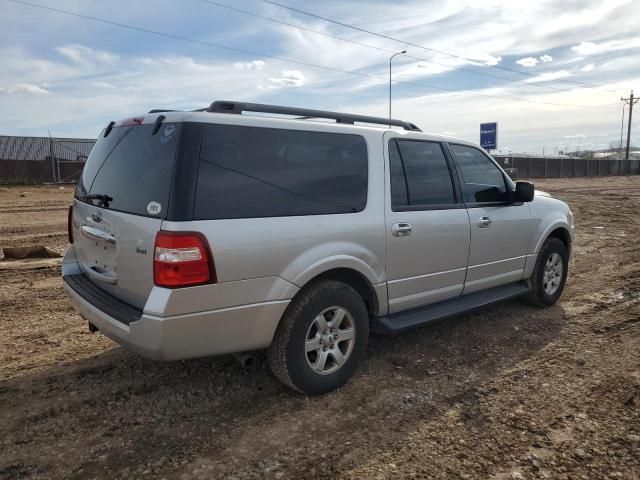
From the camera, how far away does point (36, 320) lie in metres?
5.06

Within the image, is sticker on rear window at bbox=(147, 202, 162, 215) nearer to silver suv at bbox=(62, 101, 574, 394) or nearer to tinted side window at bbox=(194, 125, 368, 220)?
silver suv at bbox=(62, 101, 574, 394)

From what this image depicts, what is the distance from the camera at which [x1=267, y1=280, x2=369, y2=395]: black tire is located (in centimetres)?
330

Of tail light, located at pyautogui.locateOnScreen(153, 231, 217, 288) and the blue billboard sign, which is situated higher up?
the blue billboard sign

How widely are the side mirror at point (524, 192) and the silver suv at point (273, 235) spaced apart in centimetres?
61

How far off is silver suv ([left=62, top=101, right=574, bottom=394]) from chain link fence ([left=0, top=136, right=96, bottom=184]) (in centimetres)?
2411

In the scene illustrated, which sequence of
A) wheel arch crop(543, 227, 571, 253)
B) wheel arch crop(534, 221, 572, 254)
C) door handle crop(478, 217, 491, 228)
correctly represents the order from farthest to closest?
wheel arch crop(543, 227, 571, 253)
wheel arch crop(534, 221, 572, 254)
door handle crop(478, 217, 491, 228)

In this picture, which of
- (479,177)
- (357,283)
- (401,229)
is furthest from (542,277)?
(357,283)

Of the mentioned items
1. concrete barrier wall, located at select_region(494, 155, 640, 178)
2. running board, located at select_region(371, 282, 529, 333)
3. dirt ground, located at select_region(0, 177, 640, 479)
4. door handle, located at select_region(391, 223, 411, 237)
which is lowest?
dirt ground, located at select_region(0, 177, 640, 479)

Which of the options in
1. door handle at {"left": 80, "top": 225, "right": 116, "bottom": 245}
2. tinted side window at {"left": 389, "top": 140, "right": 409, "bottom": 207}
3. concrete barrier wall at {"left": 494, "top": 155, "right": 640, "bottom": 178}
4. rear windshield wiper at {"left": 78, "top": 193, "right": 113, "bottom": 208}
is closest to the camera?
door handle at {"left": 80, "top": 225, "right": 116, "bottom": 245}

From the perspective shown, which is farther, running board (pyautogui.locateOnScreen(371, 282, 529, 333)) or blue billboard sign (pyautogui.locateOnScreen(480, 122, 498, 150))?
blue billboard sign (pyautogui.locateOnScreen(480, 122, 498, 150))

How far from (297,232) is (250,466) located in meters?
1.41

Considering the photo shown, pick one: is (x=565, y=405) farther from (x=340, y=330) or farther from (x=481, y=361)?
(x=340, y=330)

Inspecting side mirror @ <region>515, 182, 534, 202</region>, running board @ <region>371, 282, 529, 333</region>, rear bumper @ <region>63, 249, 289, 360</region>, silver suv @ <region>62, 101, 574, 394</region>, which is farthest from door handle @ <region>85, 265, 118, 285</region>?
side mirror @ <region>515, 182, 534, 202</region>

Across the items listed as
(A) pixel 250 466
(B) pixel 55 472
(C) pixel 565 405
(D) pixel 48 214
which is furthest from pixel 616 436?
(D) pixel 48 214
